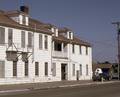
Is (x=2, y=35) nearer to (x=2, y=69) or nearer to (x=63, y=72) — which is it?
(x=2, y=69)

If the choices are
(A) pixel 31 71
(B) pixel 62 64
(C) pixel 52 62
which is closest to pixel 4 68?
(A) pixel 31 71

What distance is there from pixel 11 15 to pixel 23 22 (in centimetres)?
189

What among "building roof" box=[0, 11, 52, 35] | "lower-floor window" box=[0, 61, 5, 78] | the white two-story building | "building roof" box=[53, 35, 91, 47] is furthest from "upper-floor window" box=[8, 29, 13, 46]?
"building roof" box=[53, 35, 91, 47]

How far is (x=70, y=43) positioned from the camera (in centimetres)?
6706

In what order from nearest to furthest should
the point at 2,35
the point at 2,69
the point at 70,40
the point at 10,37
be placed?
the point at 2,35
the point at 2,69
the point at 10,37
the point at 70,40

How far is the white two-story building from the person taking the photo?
49.6 m

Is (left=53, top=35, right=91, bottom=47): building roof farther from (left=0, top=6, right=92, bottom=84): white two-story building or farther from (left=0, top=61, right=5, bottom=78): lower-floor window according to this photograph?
(left=0, top=61, right=5, bottom=78): lower-floor window

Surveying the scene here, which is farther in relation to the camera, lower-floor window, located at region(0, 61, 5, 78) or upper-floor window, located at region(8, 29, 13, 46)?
upper-floor window, located at region(8, 29, 13, 46)

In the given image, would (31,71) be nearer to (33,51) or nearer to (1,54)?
(33,51)

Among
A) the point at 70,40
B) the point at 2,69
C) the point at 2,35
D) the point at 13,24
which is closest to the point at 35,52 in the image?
the point at 13,24

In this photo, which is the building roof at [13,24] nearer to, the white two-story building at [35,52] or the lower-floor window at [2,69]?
the white two-story building at [35,52]

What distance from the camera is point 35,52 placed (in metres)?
55.3

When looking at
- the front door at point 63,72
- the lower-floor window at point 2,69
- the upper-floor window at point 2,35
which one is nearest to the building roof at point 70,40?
the front door at point 63,72

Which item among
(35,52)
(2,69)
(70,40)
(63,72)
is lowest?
(63,72)
